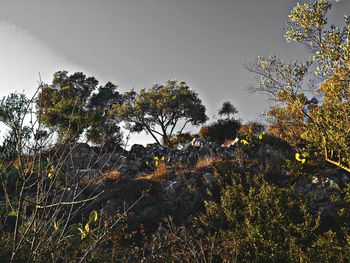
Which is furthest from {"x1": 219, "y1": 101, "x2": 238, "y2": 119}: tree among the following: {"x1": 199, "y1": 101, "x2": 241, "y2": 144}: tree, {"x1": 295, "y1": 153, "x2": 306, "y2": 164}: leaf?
{"x1": 295, "y1": 153, "x2": 306, "y2": 164}: leaf

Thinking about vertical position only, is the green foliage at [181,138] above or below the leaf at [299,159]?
above

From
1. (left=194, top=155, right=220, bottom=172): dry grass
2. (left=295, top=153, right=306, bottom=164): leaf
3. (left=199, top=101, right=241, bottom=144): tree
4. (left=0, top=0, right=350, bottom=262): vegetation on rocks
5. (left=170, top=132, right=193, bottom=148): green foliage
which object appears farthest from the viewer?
(left=170, top=132, right=193, bottom=148): green foliage

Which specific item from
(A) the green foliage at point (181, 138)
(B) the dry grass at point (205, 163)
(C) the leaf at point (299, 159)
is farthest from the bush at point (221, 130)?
(C) the leaf at point (299, 159)

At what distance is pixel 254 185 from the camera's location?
399 inches

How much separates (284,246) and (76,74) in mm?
32573

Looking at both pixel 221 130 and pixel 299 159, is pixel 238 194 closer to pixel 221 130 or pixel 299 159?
pixel 299 159

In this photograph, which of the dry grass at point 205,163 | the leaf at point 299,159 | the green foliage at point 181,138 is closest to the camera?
the leaf at point 299,159

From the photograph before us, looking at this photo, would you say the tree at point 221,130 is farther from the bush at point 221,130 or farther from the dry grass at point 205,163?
the dry grass at point 205,163

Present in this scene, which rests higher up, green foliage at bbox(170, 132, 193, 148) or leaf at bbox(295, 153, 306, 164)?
green foliage at bbox(170, 132, 193, 148)

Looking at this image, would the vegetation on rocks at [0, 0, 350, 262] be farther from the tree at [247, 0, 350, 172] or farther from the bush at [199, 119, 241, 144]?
the bush at [199, 119, 241, 144]

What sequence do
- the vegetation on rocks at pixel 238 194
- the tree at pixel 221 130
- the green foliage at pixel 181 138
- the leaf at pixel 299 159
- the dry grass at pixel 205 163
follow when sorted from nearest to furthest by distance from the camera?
1. the vegetation on rocks at pixel 238 194
2. the leaf at pixel 299 159
3. the dry grass at pixel 205 163
4. the tree at pixel 221 130
5. the green foliage at pixel 181 138

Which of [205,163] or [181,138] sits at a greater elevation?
[181,138]

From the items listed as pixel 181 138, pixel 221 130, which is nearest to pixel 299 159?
pixel 221 130

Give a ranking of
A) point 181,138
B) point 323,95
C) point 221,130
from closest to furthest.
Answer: point 323,95
point 221,130
point 181,138
